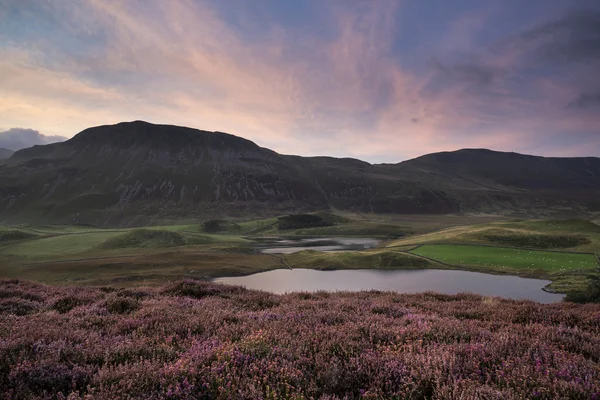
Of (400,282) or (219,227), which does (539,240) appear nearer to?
(400,282)

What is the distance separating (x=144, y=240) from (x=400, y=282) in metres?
103

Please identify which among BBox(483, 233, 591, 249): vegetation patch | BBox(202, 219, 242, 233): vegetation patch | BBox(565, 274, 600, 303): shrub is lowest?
BBox(202, 219, 242, 233): vegetation patch

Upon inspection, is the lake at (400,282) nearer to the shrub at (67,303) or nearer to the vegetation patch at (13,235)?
the shrub at (67,303)

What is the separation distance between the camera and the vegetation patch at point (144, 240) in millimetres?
118819

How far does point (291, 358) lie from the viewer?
5590 mm

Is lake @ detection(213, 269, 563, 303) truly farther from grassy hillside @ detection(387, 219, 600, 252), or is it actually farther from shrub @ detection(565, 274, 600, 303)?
grassy hillside @ detection(387, 219, 600, 252)

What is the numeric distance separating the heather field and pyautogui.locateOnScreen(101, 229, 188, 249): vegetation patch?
124020 millimetres

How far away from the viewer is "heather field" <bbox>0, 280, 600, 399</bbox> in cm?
447

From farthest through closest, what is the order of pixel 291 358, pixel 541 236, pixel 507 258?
pixel 541 236
pixel 507 258
pixel 291 358

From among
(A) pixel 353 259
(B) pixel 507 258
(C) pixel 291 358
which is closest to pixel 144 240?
(A) pixel 353 259

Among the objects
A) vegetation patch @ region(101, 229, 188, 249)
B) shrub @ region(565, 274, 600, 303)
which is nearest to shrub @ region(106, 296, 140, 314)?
shrub @ region(565, 274, 600, 303)

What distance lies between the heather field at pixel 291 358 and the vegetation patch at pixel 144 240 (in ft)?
407

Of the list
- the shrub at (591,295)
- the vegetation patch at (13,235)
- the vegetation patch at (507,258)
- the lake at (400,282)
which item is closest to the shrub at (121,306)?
the shrub at (591,295)

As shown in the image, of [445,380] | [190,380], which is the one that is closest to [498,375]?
[445,380]
